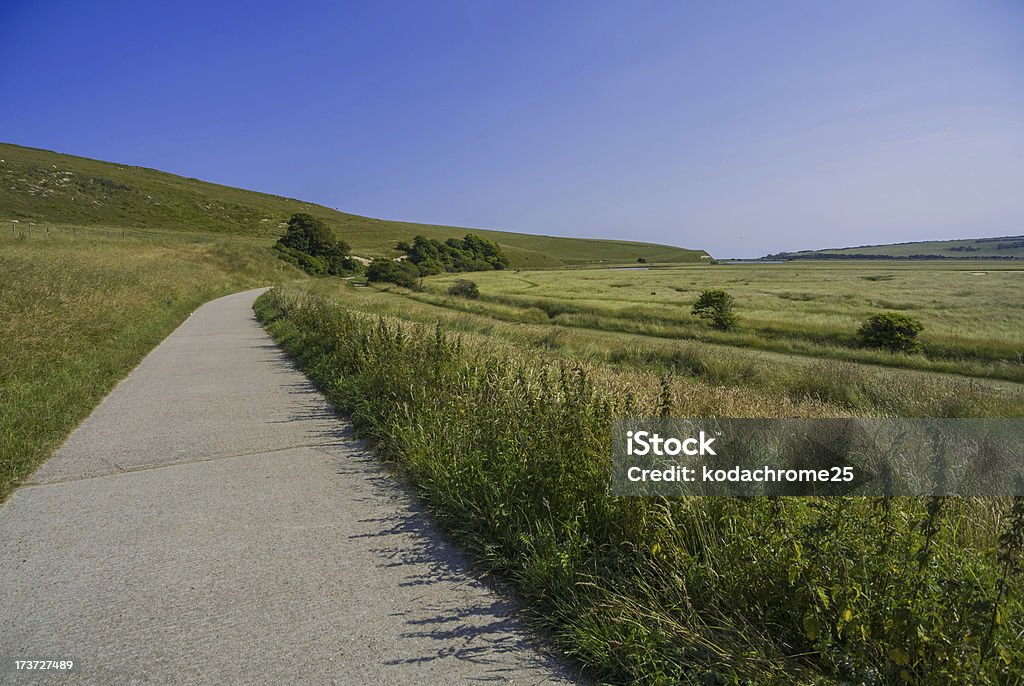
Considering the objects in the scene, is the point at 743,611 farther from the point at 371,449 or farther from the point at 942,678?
the point at 371,449

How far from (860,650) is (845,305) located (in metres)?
37.5

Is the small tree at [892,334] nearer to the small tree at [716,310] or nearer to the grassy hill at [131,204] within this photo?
the small tree at [716,310]

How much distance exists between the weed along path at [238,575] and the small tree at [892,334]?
73.2ft

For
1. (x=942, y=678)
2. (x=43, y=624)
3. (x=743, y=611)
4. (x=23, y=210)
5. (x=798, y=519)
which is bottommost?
(x=43, y=624)

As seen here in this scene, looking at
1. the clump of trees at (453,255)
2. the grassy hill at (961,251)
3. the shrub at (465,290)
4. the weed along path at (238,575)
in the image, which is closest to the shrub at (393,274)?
the shrub at (465,290)

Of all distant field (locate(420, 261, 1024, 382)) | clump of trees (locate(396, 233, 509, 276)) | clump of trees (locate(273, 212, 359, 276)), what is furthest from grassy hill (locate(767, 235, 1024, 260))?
clump of trees (locate(273, 212, 359, 276))

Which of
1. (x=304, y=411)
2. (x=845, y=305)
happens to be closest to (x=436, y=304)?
(x=845, y=305)

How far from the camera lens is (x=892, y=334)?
2053cm

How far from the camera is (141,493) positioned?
13.9 ft

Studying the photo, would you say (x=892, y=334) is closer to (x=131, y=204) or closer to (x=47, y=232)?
(x=47, y=232)

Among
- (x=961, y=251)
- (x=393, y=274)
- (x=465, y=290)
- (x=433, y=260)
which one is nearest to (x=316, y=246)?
(x=393, y=274)

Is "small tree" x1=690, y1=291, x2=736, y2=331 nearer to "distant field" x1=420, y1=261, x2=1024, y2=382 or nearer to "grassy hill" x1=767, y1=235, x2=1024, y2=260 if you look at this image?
"distant field" x1=420, y1=261, x2=1024, y2=382

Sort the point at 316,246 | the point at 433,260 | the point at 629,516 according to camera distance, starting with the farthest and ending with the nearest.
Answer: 1. the point at 433,260
2. the point at 316,246
3. the point at 629,516

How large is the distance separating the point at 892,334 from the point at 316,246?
6496cm
